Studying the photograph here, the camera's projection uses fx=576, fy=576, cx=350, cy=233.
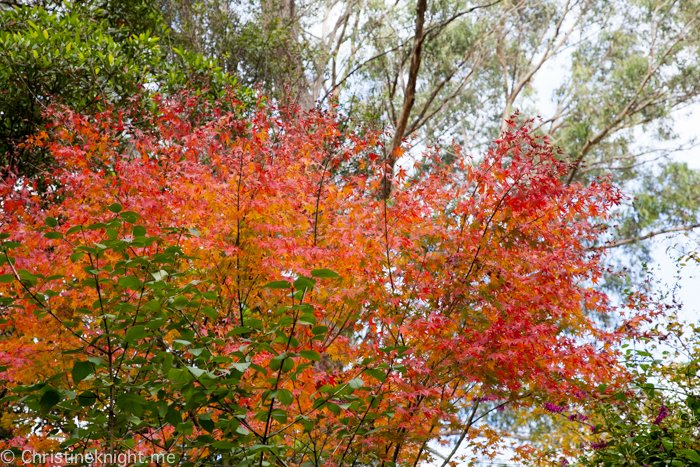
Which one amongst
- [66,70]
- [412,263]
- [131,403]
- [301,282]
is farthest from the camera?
[66,70]

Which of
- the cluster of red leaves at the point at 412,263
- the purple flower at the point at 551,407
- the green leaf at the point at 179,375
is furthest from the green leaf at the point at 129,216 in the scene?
the purple flower at the point at 551,407

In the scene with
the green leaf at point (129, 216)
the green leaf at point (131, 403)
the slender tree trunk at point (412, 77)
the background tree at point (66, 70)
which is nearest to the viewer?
the green leaf at point (131, 403)

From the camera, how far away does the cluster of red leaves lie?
333cm

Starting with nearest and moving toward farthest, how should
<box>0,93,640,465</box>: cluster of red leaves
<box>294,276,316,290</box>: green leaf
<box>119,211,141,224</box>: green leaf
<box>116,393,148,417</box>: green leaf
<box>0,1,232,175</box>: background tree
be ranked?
<box>294,276,316,290</box>: green leaf → <box>116,393,148,417</box>: green leaf → <box>119,211,141,224</box>: green leaf → <box>0,93,640,465</box>: cluster of red leaves → <box>0,1,232,175</box>: background tree

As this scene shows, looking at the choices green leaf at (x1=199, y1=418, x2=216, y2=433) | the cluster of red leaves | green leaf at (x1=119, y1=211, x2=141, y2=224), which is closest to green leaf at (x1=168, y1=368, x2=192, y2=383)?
green leaf at (x1=199, y1=418, x2=216, y2=433)

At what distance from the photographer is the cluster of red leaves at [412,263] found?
3.33 m

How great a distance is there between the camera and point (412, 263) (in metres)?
3.84

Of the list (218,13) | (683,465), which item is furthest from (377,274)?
(218,13)

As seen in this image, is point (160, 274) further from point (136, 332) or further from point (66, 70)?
point (66, 70)

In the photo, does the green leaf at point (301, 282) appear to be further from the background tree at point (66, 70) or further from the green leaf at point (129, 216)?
the background tree at point (66, 70)

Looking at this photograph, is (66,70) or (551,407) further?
(66,70)

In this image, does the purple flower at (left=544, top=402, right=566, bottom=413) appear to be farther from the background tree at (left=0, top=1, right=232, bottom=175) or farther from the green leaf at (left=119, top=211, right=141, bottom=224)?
the background tree at (left=0, top=1, right=232, bottom=175)

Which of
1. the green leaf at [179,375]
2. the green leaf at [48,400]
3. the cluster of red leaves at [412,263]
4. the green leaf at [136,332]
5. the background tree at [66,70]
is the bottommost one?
the green leaf at [48,400]

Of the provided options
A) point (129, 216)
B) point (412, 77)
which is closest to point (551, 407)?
point (129, 216)
